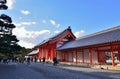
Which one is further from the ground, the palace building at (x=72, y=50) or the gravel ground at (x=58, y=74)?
the palace building at (x=72, y=50)

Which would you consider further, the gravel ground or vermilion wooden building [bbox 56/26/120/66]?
vermilion wooden building [bbox 56/26/120/66]

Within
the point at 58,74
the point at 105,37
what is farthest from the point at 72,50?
the point at 58,74

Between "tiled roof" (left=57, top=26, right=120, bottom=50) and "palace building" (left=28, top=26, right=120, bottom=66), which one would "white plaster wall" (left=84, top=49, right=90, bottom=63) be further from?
"tiled roof" (left=57, top=26, right=120, bottom=50)

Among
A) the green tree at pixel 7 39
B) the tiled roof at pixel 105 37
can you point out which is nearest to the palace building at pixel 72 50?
the tiled roof at pixel 105 37

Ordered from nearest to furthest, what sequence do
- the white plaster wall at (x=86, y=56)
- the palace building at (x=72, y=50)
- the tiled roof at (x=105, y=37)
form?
1. the tiled roof at (x=105, y=37)
2. the palace building at (x=72, y=50)
3. the white plaster wall at (x=86, y=56)

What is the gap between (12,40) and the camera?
30750 millimetres

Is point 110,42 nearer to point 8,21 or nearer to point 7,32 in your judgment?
point 8,21

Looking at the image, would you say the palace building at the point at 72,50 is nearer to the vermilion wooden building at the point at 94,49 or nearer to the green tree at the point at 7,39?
the vermilion wooden building at the point at 94,49

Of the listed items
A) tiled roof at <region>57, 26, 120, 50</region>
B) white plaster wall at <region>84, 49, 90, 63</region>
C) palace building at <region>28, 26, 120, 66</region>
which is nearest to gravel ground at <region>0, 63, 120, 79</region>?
tiled roof at <region>57, 26, 120, 50</region>

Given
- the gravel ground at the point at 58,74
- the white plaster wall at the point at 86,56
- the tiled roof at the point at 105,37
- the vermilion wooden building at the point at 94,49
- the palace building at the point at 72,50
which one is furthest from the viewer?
the white plaster wall at the point at 86,56

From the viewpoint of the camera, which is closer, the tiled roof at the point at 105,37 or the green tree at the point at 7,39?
the tiled roof at the point at 105,37

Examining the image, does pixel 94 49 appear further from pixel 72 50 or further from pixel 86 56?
pixel 72 50

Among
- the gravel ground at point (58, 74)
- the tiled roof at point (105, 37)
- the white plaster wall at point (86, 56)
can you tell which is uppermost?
the tiled roof at point (105, 37)

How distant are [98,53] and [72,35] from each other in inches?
550
